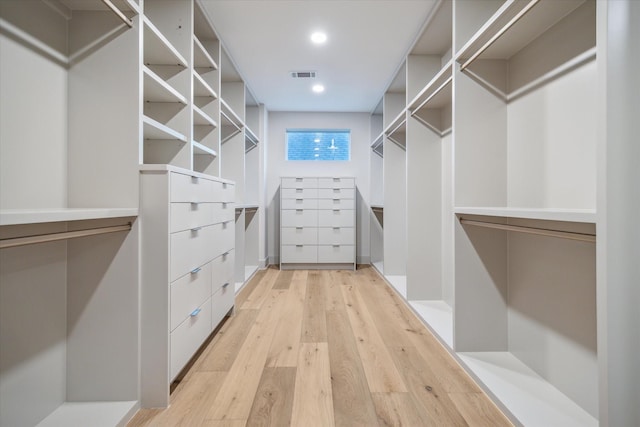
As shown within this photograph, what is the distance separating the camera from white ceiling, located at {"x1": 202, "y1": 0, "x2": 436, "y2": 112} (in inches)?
91.8

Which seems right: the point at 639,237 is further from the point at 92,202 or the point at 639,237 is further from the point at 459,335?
the point at 92,202

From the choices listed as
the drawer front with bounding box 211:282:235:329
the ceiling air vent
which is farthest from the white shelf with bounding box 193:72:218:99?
the drawer front with bounding box 211:282:235:329

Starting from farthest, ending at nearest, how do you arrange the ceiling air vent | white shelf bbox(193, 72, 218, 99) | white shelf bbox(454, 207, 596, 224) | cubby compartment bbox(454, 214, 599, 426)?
the ceiling air vent, white shelf bbox(193, 72, 218, 99), cubby compartment bbox(454, 214, 599, 426), white shelf bbox(454, 207, 596, 224)

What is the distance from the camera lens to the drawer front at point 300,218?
14.2ft

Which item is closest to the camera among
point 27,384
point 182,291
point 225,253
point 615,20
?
point 615,20

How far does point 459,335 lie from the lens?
5.87 ft

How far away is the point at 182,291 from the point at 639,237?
165 centimetres

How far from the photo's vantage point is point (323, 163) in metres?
4.93

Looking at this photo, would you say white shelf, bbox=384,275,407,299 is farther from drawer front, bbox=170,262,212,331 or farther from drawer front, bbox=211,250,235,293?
drawer front, bbox=170,262,212,331

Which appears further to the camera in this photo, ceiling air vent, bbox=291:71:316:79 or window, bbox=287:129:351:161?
window, bbox=287:129:351:161

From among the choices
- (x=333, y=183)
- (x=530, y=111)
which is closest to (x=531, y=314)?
(x=530, y=111)

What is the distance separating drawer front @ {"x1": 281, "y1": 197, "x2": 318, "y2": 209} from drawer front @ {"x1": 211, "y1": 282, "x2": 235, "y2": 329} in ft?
6.46

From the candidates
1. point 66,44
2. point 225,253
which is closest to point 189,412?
point 225,253

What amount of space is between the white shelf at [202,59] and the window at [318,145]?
7.63 feet
